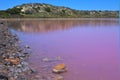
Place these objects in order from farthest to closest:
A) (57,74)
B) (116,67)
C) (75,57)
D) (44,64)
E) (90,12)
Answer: (90,12)
(75,57)
(44,64)
(116,67)
(57,74)

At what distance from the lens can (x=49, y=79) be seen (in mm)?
8922

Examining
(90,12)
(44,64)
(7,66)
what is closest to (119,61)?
(44,64)

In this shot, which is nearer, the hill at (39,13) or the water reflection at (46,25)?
the water reflection at (46,25)

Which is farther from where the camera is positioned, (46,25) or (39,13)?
(39,13)

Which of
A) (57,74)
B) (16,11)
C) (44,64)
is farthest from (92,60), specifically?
(16,11)

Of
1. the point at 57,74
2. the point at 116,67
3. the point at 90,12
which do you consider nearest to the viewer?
the point at 57,74

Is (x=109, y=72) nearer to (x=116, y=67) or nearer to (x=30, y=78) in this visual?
(x=116, y=67)

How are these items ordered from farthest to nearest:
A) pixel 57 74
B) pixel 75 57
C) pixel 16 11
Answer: pixel 16 11 → pixel 75 57 → pixel 57 74

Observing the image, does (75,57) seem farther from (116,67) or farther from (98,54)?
(116,67)

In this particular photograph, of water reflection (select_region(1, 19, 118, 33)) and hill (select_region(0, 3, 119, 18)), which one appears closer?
water reflection (select_region(1, 19, 118, 33))

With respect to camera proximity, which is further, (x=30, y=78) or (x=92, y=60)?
→ (x=92, y=60)

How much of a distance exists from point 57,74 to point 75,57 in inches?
138

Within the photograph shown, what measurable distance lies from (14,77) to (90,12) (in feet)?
390

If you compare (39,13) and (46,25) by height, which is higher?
(46,25)
